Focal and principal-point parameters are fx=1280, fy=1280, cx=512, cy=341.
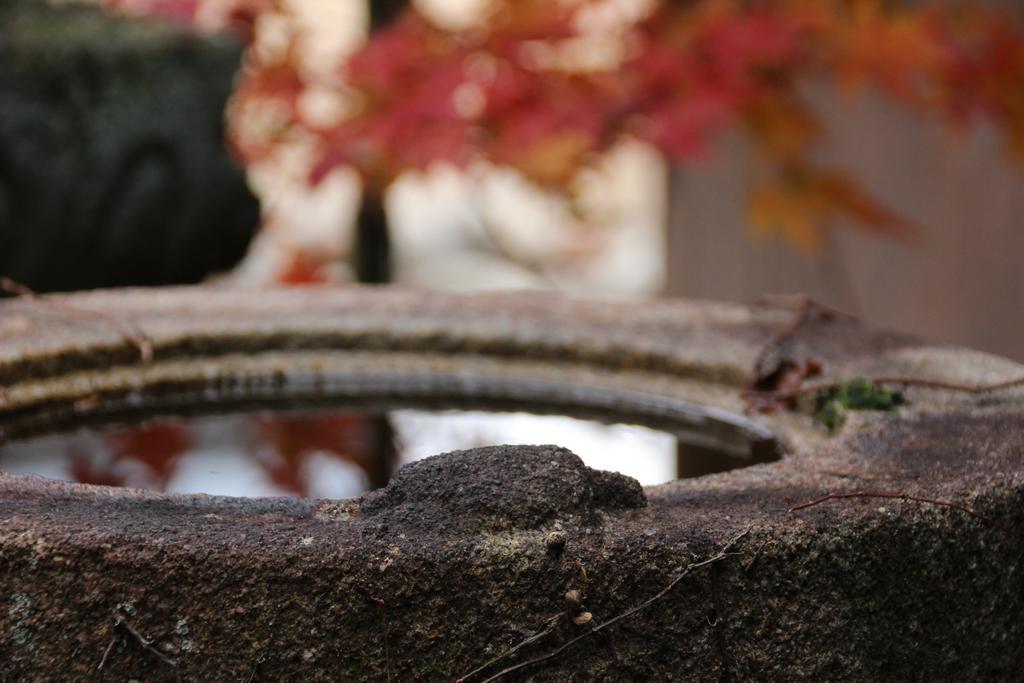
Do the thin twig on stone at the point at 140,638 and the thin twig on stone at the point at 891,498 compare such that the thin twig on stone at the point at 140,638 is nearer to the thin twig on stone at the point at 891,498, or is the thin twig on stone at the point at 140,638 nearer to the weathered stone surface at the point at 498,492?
the weathered stone surface at the point at 498,492

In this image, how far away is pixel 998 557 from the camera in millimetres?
1396

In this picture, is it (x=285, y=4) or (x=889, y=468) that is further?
(x=285, y=4)

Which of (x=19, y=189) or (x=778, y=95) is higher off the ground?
(x=778, y=95)

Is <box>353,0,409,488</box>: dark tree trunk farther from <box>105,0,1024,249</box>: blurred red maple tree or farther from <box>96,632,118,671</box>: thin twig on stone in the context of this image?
<box>96,632,118,671</box>: thin twig on stone

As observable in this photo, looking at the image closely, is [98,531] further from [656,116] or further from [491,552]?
[656,116]

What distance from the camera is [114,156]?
13.3 ft

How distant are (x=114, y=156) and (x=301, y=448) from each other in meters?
2.40

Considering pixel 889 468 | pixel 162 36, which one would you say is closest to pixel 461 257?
pixel 162 36

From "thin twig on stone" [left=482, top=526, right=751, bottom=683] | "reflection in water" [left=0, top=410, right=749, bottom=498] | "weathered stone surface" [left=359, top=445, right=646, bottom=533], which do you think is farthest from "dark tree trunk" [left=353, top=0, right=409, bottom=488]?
"thin twig on stone" [left=482, top=526, right=751, bottom=683]

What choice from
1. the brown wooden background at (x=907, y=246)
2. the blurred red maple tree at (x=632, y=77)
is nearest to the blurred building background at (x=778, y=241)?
the brown wooden background at (x=907, y=246)

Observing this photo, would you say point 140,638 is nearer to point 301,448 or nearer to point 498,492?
point 498,492

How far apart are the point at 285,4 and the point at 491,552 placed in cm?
380

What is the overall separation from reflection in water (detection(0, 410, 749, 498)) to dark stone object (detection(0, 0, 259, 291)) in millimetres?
2196

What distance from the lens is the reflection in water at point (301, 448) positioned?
1.80 meters
